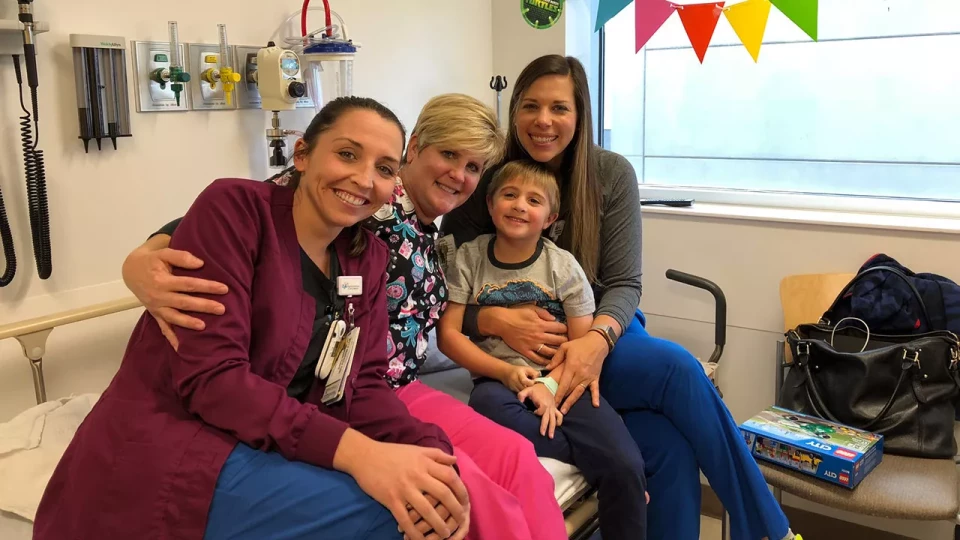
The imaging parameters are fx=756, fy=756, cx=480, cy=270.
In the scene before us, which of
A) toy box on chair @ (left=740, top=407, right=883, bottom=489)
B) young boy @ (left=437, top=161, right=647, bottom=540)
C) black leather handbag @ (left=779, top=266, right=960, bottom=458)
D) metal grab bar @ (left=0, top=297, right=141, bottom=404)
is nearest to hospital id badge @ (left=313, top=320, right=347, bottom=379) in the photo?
young boy @ (left=437, top=161, right=647, bottom=540)

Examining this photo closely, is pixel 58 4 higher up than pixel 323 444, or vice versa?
pixel 58 4

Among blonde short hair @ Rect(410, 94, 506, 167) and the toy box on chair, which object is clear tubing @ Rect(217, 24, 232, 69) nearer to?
blonde short hair @ Rect(410, 94, 506, 167)

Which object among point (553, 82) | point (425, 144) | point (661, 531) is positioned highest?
point (553, 82)

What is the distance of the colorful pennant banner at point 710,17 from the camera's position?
238 centimetres

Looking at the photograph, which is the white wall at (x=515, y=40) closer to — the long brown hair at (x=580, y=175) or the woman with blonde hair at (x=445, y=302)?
the long brown hair at (x=580, y=175)

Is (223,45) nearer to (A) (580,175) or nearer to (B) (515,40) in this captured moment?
(A) (580,175)

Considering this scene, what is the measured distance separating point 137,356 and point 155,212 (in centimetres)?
68

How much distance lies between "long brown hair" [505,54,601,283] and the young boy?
0.26 feet

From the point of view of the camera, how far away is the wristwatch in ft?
5.92

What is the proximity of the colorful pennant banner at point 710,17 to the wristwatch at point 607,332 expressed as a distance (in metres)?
1.24

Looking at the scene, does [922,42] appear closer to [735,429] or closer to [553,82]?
[553,82]

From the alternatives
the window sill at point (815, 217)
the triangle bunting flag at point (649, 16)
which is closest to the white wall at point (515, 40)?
the triangle bunting flag at point (649, 16)

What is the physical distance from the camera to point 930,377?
77.6 inches

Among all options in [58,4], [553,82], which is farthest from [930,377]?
[58,4]
